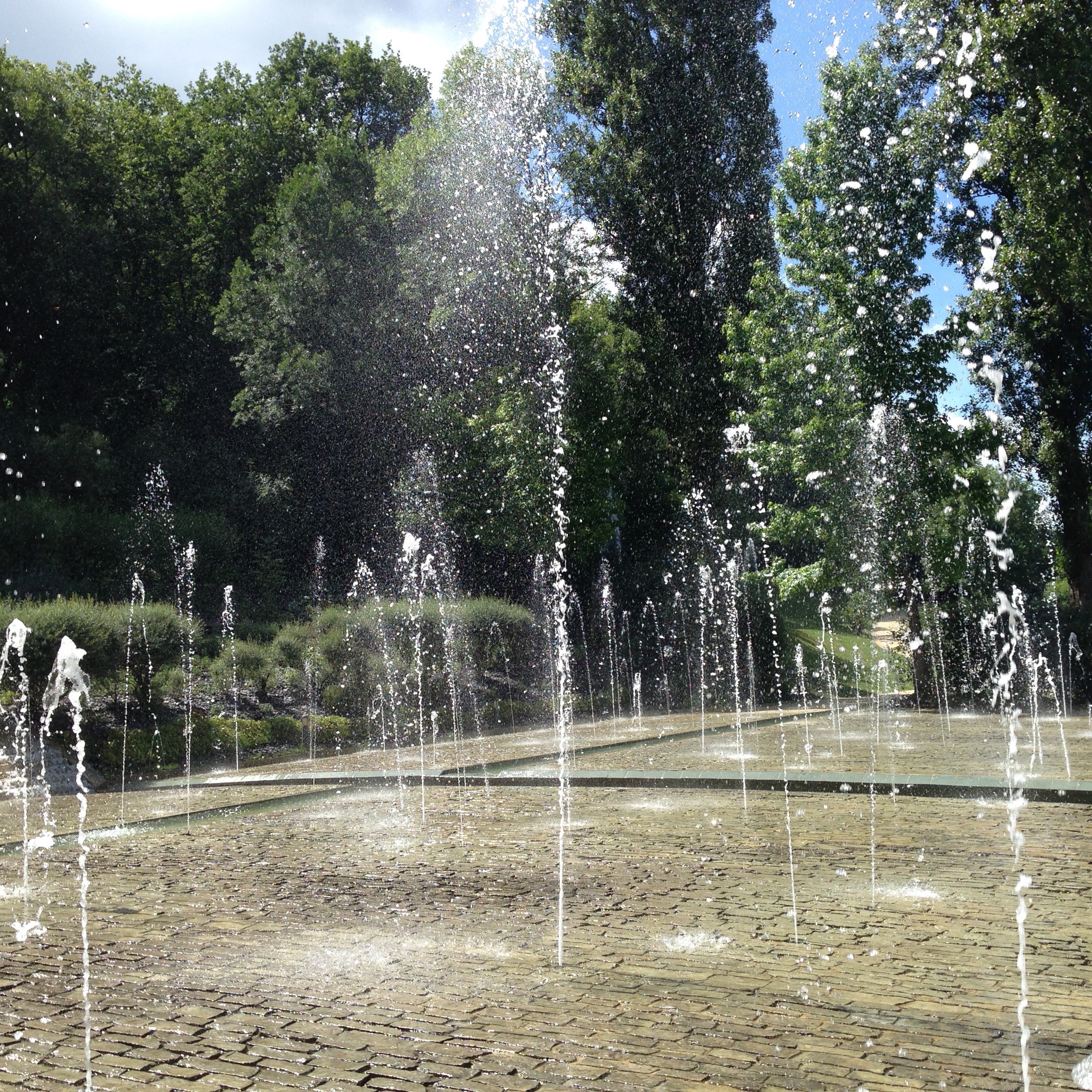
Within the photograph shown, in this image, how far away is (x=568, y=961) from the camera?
199 inches

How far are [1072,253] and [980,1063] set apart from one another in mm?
17965

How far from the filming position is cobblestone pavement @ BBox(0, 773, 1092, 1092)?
3.84m

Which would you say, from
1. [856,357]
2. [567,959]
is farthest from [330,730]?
[567,959]

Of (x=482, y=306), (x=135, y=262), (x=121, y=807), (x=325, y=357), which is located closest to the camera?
(x=121, y=807)

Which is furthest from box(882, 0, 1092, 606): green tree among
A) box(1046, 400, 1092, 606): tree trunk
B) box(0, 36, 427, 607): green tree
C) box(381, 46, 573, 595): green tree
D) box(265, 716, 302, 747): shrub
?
box(0, 36, 427, 607): green tree

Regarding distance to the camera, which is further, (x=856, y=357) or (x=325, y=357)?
(x=325, y=357)

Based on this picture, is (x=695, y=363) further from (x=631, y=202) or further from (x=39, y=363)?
(x=39, y=363)

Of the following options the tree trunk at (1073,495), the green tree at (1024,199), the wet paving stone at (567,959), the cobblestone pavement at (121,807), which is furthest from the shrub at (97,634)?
the tree trunk at (1073,495)

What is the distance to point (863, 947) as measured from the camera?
5.15m

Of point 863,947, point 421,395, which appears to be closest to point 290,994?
point 863,947

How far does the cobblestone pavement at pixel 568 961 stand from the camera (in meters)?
3.84

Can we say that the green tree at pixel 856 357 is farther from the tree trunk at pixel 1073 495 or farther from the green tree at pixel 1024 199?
the tree trunk at pixel 1073 495

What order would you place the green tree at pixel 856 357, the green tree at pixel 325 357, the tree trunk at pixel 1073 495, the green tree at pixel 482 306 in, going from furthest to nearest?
1. the green tree at pixel 325 357
2. the green tree at pixel 482 306
3. the tree trunk at pixel 1073 495
4. the green tree at pixel 856 357

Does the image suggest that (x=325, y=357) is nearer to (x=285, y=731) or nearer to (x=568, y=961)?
(x=285, y=731)
